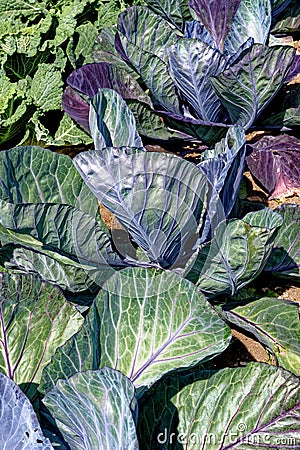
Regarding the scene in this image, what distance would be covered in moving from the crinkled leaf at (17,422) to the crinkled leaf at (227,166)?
1.02 metres

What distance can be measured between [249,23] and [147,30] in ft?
1.73

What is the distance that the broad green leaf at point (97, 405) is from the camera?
5.09 feet

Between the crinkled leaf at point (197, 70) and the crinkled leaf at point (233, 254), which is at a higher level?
the crinkled leaf at point (197, 70)

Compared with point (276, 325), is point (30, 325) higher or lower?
higher

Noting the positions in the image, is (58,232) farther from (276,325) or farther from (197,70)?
(197,70)

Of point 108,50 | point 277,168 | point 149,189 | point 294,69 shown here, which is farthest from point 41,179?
point 294,69

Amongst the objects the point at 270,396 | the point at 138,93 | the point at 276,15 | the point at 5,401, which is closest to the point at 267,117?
the point at 138,93

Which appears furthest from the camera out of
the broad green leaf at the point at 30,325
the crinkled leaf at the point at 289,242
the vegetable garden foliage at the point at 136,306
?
the crinkled leaf at the point at 289,242

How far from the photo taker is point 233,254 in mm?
2254

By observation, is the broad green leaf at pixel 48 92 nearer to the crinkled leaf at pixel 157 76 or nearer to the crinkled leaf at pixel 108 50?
the crinkled leaf at pixel 108 50

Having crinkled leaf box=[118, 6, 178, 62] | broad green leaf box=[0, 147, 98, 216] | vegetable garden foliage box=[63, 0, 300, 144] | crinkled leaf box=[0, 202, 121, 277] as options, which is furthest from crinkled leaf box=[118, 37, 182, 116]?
crinkled leaf box=[0, 202, 121, 277]

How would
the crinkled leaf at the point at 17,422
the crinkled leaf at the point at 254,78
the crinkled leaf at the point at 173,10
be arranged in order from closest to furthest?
the crinkled leaf at the point at 17,422, the crinkled leaf at the point at 254,78, the crinkled leaf at the point at 173,10
